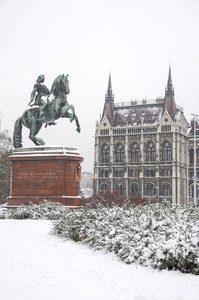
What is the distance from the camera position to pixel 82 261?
823 centimetres

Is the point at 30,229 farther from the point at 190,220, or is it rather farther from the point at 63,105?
the point at 63,105

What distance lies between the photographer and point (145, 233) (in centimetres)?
856

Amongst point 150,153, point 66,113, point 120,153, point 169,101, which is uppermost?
point 169,101

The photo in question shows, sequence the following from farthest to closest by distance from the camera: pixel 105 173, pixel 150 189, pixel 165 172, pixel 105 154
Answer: pixel 105 154 → pixel 105 173 → pixel 150 189 → pixel 165 172

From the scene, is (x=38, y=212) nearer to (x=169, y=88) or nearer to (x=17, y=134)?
(x=17, y=134)

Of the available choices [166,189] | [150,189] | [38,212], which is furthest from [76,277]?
[150,189]

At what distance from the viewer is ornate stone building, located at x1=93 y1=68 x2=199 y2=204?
242ft

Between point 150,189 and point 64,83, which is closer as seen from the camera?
point 64,83

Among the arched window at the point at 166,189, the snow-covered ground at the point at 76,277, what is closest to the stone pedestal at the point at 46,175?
the snow-covered ground at the point at 76,277

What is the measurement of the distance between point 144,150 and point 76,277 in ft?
231

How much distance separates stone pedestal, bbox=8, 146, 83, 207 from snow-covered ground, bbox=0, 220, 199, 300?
24.3ft

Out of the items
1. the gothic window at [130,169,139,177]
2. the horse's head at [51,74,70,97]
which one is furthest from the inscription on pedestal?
the gothic window at [130,169,139,177]

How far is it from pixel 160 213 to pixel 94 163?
234ft

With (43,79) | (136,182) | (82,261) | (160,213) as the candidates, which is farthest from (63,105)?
(136,182)
